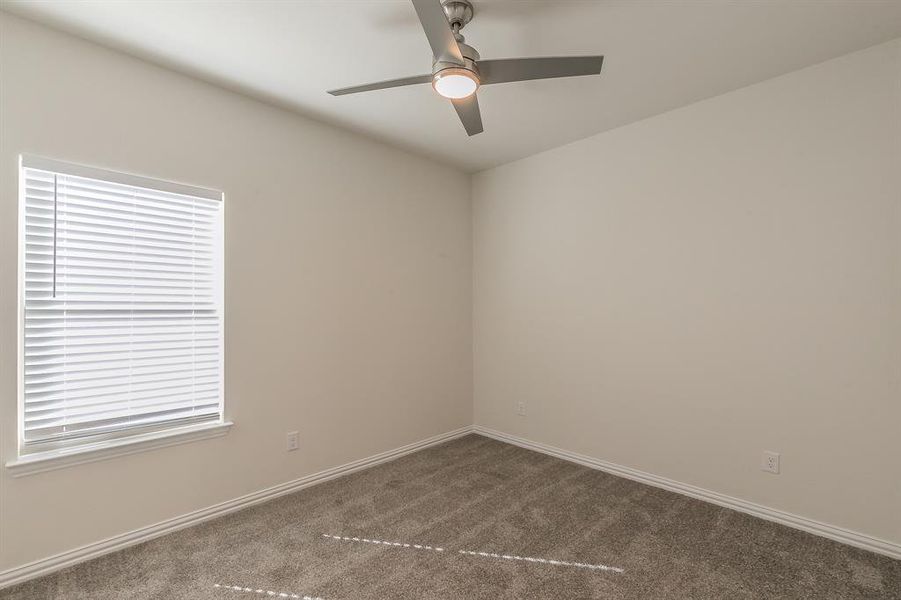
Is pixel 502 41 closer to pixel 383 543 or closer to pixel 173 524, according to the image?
pixel 383 543

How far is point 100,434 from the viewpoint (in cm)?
221

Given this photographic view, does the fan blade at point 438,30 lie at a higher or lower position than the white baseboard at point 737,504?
higher

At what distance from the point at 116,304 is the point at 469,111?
2.05m

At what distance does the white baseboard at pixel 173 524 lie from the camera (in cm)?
200

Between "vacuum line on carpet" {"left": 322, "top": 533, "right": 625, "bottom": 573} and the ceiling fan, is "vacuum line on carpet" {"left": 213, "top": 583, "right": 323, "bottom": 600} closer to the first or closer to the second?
"vacuum line on carpet" {"left": 322, "top": 533, "right": 625, "bottom": 573}

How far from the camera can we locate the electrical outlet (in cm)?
252

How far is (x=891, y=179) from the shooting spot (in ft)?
7.19

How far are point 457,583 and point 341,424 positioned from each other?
5.07ft

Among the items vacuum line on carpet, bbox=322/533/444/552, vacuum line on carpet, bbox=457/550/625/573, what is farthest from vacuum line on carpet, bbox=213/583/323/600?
vacuum line on carpet, bbox=457/550/625/573

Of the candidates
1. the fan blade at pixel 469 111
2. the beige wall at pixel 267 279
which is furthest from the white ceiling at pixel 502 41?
the fan blade at pixel 469 111

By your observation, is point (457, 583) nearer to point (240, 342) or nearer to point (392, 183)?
point (240, 342)

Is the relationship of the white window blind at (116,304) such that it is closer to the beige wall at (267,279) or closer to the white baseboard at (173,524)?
the beige wall at (267,279)

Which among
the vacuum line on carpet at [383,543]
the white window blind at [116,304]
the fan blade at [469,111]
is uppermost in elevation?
the fan blade at [469,111]

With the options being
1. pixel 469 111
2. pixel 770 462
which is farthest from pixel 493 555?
pixel 469 111
